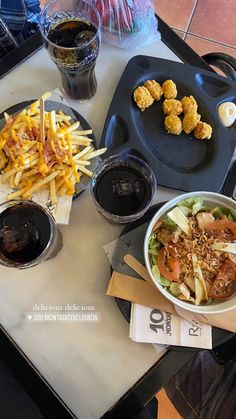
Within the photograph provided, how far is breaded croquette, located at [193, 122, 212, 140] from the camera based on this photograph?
0.97m

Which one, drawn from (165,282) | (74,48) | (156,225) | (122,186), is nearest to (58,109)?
(74,48)

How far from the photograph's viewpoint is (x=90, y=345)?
2.80ft

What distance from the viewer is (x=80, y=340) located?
2.81 ft

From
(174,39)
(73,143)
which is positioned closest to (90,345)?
(73,143)

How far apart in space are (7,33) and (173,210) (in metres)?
0.66

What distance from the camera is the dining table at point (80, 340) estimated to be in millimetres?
829

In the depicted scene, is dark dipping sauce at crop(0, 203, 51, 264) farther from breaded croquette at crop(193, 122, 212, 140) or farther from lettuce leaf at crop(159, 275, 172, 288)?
breaded croquette at crop(193, 122, 212, 140)

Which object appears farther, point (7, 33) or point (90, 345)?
point (7, 33)

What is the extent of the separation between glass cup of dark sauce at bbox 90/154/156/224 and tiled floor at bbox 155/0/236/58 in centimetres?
119

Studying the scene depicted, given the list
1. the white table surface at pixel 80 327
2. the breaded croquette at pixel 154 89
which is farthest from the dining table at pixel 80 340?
the breaded croquette at pixel 154 89

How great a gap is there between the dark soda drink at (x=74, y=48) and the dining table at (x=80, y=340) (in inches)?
10.3

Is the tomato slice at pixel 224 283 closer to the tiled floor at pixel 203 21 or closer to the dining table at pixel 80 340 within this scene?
the dining table at pixel 80 340

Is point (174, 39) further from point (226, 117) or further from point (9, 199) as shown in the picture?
point (9, 199)

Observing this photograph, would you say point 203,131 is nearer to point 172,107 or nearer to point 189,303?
point 172,107
